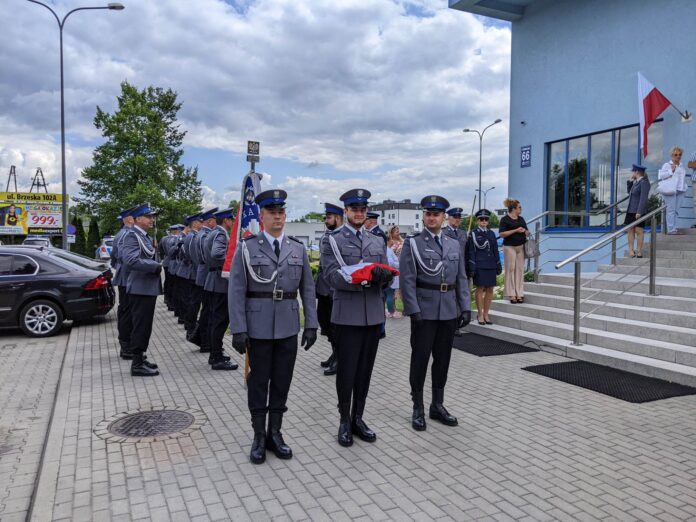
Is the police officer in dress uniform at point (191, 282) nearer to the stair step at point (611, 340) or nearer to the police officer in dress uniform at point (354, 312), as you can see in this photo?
the police officer in dress uniform at point (354, 312)

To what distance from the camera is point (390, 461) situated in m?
4.29

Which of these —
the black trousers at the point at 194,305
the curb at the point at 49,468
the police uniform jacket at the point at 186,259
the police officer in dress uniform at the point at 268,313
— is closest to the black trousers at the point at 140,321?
the curb at the point at 49,468

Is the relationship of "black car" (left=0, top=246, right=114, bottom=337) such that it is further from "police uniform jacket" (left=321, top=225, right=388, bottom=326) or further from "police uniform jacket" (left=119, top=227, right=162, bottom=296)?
"police uniform jacket" (left=321, top=225, right=388, bottom=326)

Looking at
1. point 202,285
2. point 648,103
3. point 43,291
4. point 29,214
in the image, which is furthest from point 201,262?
point 29,214

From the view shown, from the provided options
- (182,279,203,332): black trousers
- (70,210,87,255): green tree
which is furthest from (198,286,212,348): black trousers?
(70,210,87,255): green tree

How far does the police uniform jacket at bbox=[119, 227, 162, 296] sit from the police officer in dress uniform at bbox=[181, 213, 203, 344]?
5.43 feet

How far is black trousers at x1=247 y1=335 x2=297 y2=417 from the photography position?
431 cm

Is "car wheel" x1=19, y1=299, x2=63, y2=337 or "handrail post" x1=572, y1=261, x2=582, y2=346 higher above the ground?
"handrail post" x1=572, y1=261, x2=582, y2=346

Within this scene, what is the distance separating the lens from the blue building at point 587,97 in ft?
37.0

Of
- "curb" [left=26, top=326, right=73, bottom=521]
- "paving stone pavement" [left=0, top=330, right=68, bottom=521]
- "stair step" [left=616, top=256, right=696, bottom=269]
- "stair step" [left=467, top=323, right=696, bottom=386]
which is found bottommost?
"paving stone pavement" [left=0, top=330, right=68, bottom=521]

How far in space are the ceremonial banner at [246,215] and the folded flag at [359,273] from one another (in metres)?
2.05

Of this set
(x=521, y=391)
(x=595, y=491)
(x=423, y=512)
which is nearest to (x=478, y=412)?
(x=521, y=391)

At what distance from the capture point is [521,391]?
20.4ft

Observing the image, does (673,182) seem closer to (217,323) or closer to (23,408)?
Result: (217,323)
